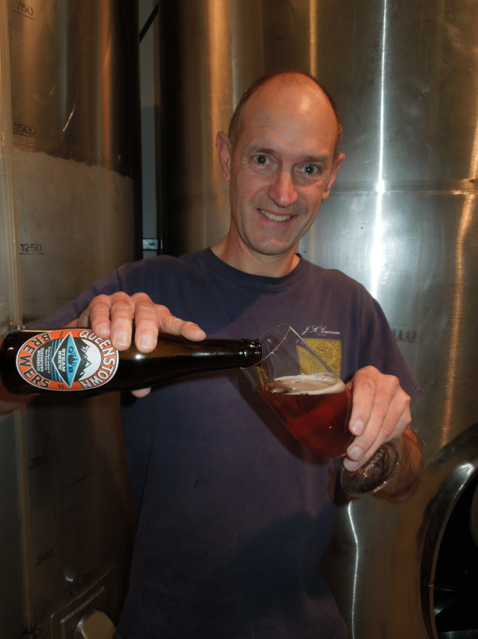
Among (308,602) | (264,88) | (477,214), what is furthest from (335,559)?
(264,88)

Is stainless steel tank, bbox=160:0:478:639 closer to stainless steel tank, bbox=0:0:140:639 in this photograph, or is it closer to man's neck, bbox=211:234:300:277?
man's neck, bbox=211:234:300:277

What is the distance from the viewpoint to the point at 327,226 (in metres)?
1.32

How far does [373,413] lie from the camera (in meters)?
0.67

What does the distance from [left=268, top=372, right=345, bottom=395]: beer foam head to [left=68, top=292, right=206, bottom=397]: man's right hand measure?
0.15 m

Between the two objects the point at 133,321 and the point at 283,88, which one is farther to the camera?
the point at 283,88

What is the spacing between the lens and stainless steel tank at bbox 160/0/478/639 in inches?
47.6

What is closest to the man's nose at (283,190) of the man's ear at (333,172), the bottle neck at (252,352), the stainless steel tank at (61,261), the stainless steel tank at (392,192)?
the man's ear at (333,172)

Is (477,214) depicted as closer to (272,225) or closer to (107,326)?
(272,225)

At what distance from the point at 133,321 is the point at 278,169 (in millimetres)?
574

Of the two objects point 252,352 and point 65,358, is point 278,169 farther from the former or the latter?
point 65,358

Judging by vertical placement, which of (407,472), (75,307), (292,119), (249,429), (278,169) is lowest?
(407,472)

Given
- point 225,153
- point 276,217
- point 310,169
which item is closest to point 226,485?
point 276,217

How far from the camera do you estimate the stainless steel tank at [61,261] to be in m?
1.02

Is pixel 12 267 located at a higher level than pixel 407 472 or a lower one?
higher
